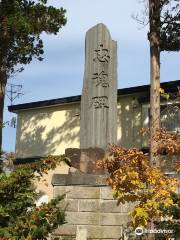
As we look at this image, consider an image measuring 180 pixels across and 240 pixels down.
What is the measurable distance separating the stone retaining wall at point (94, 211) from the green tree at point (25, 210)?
265 cm

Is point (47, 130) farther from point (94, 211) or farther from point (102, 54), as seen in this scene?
point (94, 211)

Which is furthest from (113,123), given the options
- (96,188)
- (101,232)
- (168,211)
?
(168,211)

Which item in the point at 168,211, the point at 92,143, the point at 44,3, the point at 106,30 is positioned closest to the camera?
the point at 168,211

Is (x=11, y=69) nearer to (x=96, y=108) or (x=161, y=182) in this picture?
(x=96, y=108)

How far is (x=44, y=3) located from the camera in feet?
67.6

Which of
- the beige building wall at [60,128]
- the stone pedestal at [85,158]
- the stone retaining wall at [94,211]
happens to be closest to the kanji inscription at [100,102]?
the stone pedestal at [85,158]

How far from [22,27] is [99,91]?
18.3 ft

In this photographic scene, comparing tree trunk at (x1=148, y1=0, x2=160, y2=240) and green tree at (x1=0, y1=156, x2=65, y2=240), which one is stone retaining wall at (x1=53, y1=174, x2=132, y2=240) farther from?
tree trunk at (x1=148, y1=0, x2=160, y2=240)

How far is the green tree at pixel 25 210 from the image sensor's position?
885 cm

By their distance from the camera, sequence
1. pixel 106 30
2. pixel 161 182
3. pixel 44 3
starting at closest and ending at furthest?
pixel 161 182 → pixel 106 30 → pixel 44 3

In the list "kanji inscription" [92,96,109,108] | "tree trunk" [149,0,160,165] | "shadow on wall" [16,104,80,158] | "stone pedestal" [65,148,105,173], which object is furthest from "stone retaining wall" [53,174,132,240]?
"shadow on wall" [16,104,80,158]

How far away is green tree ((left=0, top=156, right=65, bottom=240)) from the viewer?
8852 mm

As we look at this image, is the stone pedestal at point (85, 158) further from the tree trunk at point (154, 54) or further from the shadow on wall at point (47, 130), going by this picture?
the shadow on wall at point (47, 130)

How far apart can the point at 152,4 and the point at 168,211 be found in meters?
10.5
